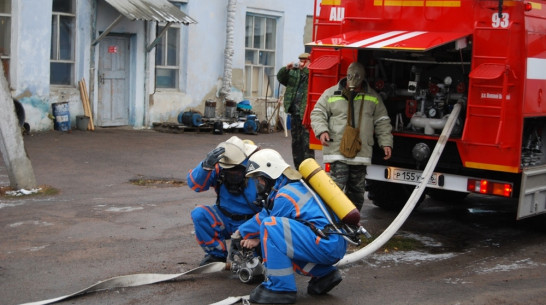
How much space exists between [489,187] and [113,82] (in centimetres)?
1168

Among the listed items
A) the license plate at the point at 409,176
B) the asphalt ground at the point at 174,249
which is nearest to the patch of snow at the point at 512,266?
the asphalt ground at the point at 174,249

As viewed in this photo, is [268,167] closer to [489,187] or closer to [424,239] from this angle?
[489,187]

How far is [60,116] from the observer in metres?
17.0

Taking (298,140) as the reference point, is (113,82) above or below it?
above

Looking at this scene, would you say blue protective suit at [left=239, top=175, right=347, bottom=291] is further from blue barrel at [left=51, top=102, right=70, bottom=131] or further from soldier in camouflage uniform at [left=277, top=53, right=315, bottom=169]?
blue barrel at [left=51, top=102, right=70, bottom=131]

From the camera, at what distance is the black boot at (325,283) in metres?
6.35

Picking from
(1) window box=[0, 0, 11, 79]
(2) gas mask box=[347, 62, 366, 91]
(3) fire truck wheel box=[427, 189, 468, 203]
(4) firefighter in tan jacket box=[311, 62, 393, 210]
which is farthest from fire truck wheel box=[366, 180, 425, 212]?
(1) window box=[0, 0, 11, 79]

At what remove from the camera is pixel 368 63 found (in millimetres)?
9297

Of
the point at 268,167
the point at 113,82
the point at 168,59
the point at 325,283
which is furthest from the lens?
the point at 168,59

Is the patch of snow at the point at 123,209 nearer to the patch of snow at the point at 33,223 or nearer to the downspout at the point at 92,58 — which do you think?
the patch of snow at the point at 33,223

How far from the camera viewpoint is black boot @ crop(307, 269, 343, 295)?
20.8 feet

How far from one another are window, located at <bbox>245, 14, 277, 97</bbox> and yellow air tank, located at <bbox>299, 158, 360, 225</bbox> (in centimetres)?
1539

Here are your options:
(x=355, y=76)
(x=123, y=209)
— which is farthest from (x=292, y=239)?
(x=123, y=209)

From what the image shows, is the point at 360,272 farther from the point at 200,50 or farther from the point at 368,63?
the point at 200,50
